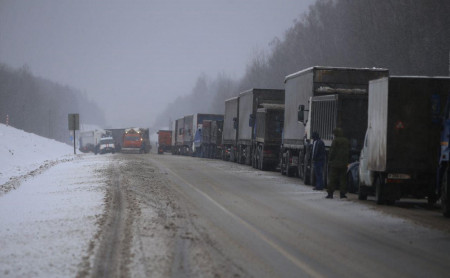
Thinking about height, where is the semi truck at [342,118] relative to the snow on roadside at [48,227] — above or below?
above

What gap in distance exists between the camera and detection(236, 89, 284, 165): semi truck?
3904cm

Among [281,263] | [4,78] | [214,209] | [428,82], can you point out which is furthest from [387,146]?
[4,78]

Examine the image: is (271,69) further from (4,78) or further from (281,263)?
(281,263)

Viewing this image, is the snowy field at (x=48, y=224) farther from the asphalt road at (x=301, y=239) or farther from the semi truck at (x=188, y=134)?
the semi truck at (x=188, y=134)

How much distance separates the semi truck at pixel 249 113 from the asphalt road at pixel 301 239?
20.3 metres

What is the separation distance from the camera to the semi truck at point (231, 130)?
45.1 metres

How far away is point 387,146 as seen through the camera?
17.2 m

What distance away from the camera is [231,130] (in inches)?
1839

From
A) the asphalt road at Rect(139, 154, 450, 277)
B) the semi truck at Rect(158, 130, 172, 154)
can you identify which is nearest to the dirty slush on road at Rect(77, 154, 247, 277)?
the asphalt road at Rect(139, 154, 450, 277)

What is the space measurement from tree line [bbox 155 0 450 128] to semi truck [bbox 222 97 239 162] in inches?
938

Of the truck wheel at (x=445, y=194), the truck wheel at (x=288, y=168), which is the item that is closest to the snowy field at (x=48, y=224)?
the truck wheel at (x=445, y=194)

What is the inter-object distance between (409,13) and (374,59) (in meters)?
5.65

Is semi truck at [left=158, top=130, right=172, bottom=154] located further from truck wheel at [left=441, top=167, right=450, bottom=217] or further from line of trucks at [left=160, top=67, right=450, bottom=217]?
truck wheel at [left=441, top=167, right=450, bottom=217]

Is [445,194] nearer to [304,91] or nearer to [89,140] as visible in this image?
[304,91]
